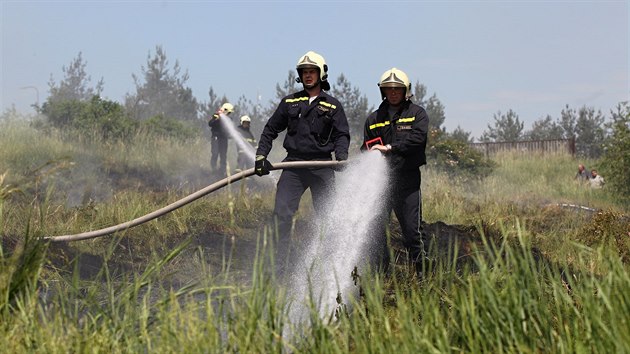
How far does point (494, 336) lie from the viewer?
3.05 m

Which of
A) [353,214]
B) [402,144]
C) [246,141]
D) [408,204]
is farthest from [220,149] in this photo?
[402,144]

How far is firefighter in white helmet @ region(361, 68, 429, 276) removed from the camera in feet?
21.9

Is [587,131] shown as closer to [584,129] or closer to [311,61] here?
[584,129]

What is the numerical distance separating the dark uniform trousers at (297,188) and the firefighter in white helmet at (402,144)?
0.52 metres

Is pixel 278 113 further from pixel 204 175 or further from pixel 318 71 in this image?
pixel 204 175

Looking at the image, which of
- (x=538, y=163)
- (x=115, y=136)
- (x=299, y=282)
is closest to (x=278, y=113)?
(x=299, y=282)

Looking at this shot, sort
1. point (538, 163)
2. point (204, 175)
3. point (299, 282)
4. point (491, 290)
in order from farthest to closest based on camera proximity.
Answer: point (538, 163) → point (204, 175) → point (299, 282) → point (491, 290)

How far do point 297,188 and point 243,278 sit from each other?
0.88m

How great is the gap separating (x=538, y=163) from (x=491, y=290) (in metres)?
23.4

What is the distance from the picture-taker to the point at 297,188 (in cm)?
723

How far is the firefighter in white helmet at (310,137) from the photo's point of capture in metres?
7.19

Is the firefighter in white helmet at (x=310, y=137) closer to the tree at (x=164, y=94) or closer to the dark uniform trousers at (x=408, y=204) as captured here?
the dark uniform trousers at (x=408, y=204)

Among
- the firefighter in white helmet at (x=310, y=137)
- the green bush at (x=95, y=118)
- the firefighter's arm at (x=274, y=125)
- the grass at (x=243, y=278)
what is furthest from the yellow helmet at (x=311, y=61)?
the green bush at (x=95, y=118)

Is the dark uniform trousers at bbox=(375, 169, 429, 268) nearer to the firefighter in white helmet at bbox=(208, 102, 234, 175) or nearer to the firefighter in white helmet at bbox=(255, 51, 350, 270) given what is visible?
the firefighter in white helmet at bbox=(255, 51, 350, 270)
